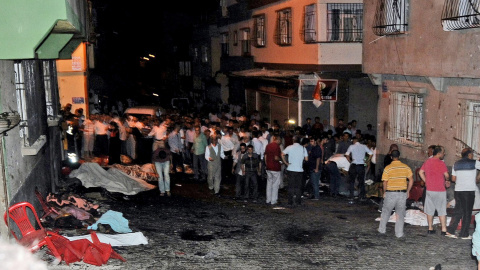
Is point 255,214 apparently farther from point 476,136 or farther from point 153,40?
point 153,40

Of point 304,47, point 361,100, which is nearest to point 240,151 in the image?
→ point 304,47

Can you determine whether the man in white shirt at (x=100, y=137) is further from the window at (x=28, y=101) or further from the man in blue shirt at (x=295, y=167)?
the man in blue shirt at (x=295, y=167)

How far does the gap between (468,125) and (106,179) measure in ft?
30.4

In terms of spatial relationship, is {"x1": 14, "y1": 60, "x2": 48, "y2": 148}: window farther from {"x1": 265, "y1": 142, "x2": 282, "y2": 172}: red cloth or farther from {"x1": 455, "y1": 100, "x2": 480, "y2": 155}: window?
{"x1": 455, "y1": 100, "x2": 480, "y2": 155}: window

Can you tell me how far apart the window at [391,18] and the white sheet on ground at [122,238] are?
8886mm

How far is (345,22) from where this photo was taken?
816 inches

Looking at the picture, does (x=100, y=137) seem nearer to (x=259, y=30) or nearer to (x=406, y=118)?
(x=406, y=118)

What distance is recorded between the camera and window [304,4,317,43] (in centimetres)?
2096

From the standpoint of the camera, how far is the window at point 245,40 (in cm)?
3194

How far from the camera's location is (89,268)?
330 inches

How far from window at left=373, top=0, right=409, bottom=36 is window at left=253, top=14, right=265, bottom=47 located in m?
12.9

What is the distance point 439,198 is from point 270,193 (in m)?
4.43

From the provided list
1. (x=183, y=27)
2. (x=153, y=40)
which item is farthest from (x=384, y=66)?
(x=153, y=40)

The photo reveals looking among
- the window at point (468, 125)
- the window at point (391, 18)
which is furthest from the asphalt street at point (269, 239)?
the window at point (391, 18)
